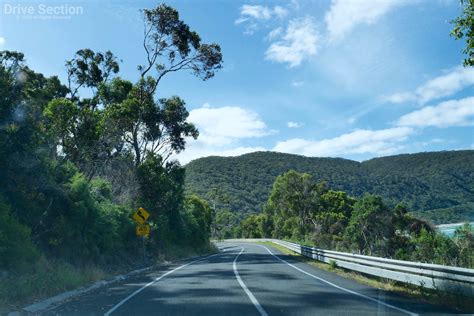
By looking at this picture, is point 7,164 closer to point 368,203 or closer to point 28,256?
point 28,256

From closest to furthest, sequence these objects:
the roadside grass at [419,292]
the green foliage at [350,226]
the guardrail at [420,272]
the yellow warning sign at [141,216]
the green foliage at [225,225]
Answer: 1. the guardrail at [420,272]
2. the roadside grass at [419,292]
3. the yellow warning sign at [141,216]
4. the green foliage at [350,226]
5. the green foliage at [225,225]

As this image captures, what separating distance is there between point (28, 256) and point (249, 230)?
115352 mm

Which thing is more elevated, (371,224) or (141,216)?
(141,216)

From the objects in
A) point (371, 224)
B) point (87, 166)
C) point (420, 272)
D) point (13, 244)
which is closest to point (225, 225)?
point (371, 224)

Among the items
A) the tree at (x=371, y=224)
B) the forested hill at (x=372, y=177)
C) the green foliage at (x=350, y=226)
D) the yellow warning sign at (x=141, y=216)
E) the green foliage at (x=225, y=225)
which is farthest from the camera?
the green foliage at (x=225, y=225)

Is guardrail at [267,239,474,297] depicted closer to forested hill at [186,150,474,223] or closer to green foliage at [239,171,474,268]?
green foliage at [239,171,474,268]

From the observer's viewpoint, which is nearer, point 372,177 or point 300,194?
point 300,194

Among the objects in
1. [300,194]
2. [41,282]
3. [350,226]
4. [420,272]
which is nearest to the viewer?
[420,272]

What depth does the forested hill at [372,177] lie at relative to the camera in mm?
64750

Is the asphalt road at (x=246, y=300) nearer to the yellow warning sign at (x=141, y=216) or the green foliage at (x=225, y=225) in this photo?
the yellow warning sign at (x=141, y=216)

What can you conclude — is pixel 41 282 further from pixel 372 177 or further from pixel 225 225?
pixel 225 225

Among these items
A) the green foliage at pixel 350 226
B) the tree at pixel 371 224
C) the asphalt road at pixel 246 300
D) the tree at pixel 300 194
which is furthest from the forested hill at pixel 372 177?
the asphalt road at pixel 246 300

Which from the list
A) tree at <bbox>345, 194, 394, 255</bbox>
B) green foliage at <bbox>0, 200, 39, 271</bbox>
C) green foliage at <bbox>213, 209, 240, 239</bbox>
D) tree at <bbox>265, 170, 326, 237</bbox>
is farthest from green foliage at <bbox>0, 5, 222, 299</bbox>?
green foliage at <bbox>213, 209, 240, 239</bbox>

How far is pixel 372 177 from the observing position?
99.4 metres
